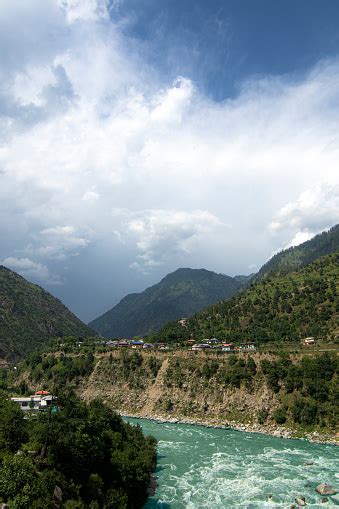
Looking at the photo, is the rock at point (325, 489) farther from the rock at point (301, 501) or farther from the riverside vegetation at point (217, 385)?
the riverside vegetation at point (217, 385)

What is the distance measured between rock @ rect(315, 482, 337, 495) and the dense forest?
17.4 metres

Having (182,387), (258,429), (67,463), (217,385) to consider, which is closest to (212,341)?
(182,387)

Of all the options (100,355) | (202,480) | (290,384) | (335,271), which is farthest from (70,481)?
(335,271)

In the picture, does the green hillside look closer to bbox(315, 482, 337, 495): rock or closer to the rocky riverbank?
the rocky riverbank

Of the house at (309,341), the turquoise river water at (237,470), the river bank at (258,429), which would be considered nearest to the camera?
the turquoise river water at (237,470)

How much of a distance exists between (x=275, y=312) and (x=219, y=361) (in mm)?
34267

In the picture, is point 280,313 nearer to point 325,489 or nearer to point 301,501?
point 325,489

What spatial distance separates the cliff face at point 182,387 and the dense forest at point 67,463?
3558 cm

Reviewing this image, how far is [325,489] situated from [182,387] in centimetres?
4640

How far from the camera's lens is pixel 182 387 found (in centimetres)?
8344

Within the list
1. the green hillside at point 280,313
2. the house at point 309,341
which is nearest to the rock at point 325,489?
the house at point 309,341

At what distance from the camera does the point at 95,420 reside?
132ft

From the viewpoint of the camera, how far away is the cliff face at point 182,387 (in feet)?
243

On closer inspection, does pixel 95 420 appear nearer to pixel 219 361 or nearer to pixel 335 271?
pixel 219 361
